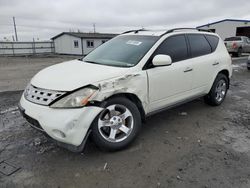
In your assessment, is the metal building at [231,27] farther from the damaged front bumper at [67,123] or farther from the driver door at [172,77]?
the damaged front bumper at [67,123]

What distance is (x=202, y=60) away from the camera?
4246 millimetres

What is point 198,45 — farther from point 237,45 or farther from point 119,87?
point 237,45

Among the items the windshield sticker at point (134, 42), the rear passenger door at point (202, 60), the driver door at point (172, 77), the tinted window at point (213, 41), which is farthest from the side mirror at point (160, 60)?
the tinted window at point (213, 41)

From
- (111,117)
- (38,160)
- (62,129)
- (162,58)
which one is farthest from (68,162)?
(162,58)

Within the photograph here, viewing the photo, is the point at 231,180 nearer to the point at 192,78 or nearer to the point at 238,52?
the point at 192,78

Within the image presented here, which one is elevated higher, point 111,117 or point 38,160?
point 111,117

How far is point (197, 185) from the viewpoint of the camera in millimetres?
2402

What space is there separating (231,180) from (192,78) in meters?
2.03

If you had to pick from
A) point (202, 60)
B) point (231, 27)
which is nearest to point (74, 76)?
point (202, 60)

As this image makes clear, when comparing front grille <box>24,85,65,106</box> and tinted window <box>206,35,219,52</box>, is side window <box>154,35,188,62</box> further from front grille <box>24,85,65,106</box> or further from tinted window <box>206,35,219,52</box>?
front grille <box>24,85,65,106</box>

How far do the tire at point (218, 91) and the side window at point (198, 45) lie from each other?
748mm

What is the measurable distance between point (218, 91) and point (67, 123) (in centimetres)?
384

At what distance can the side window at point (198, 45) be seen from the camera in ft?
13.6

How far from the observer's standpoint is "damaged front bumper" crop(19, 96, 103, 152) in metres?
2.52
